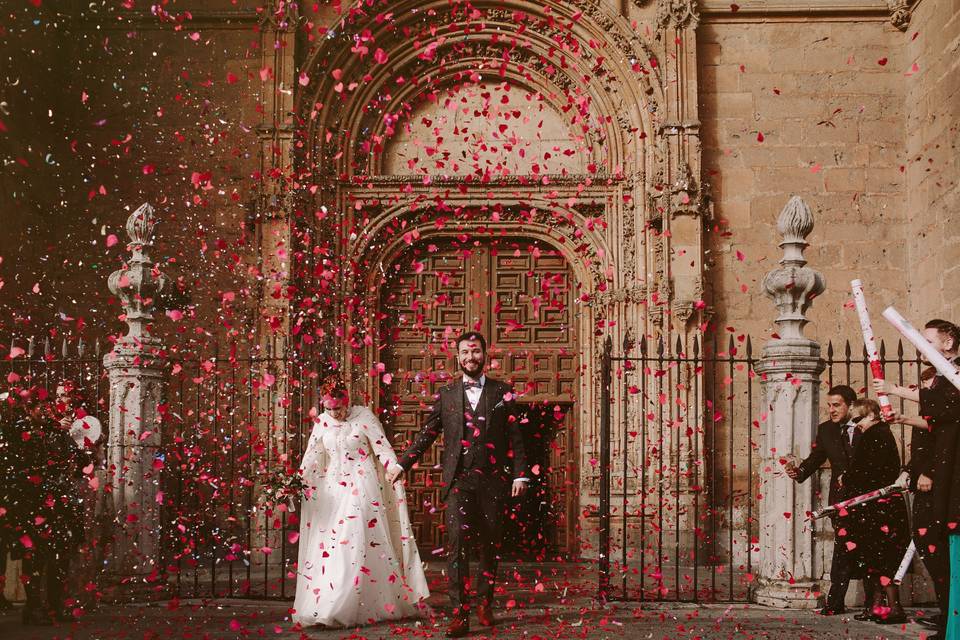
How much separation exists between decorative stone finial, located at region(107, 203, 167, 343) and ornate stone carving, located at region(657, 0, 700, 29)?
6.64m

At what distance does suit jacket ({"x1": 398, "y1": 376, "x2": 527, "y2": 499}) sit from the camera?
7.54 m

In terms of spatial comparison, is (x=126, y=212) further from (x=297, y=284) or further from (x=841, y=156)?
(x=841, y=156)

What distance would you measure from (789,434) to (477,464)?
2742 millimetres

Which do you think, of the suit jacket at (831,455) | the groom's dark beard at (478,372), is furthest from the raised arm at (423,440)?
the suit jacket at (831,455)

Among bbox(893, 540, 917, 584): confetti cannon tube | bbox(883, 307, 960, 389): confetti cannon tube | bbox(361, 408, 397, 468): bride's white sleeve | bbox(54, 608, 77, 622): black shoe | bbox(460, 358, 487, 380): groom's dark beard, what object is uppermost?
bbox(883, 307, 960, 389): confetti cannon tube

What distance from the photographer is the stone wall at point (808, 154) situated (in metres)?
12.5

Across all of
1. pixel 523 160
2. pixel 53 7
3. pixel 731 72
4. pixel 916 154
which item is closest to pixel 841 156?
pixel 916 154

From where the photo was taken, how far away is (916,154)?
1230 cm

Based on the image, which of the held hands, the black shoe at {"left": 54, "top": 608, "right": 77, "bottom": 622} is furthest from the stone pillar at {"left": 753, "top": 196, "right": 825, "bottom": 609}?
the black shoe at {"left": 54, "top": 608, "right": 77, "bottom": 622}

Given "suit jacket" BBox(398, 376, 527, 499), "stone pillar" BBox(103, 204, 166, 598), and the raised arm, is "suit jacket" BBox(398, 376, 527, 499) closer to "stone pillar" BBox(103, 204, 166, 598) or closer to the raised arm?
the raised arm

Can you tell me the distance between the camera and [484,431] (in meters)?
7.56

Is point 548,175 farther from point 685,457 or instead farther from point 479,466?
point 479,466

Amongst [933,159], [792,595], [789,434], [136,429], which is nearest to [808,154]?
[933,159]

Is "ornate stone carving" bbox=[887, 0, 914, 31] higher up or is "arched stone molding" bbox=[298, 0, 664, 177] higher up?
"ornate stone carving" bbox=[887, 0, 914, 31]
